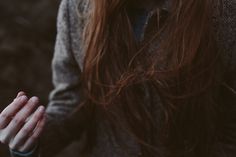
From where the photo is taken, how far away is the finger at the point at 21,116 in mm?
1297

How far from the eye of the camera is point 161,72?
134cm

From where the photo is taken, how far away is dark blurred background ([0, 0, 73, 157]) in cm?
229

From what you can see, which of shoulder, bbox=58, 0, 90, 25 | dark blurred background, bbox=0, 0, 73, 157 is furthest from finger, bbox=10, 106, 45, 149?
dark blurred background, bbox=0, 0, 73, 157

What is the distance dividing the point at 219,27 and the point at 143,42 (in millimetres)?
179

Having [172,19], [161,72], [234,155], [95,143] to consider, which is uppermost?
[172,19]

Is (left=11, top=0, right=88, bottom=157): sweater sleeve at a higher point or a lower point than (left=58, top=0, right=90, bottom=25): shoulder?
lower

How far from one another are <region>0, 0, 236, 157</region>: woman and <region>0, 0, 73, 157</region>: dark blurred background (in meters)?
0.83

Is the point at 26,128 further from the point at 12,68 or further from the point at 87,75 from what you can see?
the point at 12,68

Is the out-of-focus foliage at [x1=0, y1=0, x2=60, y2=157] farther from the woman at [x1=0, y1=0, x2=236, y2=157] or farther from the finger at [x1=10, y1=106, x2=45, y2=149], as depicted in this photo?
the finger at [x1=10, y1=106, x2=45, y2=149]

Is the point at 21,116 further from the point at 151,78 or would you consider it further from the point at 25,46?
the point at 25,46

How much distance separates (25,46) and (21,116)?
106 centimetres

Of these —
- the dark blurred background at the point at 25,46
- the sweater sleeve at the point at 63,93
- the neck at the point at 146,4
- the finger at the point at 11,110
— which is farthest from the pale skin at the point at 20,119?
the dark blurred background at the point at 25,46

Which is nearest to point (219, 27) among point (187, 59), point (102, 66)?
point (187, 59)

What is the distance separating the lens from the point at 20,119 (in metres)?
1.30
